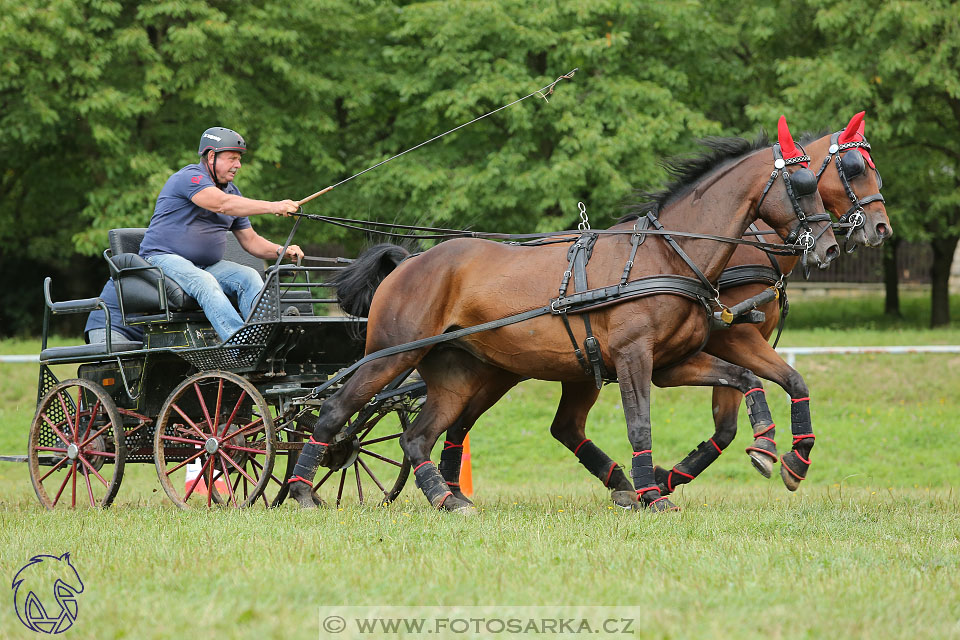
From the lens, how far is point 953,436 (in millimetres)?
13203

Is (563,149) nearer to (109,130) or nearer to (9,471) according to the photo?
(109,130)

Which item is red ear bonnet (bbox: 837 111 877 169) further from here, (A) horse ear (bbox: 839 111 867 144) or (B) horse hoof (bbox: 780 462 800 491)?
(B) horse hoof (bbox: 780 462 800 491)

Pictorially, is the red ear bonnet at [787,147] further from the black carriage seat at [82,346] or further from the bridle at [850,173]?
the black carriage seat at [82,346]

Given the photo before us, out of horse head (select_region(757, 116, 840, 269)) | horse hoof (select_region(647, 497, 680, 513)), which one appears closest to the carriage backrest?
horse hoof (select_region(647, 497, 680, 513))

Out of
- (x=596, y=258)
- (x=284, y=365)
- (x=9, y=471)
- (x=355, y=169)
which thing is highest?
(x=355, y=169)

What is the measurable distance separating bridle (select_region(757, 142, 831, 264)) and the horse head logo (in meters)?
4.29

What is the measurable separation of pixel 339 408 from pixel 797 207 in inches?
124

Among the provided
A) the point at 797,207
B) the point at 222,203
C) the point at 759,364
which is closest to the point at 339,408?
the point at 222,203

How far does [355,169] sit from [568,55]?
415 centimetres

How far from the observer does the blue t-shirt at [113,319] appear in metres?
8.26

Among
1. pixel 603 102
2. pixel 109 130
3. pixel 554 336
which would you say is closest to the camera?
pixel 554 336

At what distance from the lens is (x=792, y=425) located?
6.85 m

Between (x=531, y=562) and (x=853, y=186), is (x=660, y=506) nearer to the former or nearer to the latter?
(x=531, y=562)

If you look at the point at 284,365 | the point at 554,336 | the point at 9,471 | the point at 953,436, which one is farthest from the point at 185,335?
the point at 953,436
